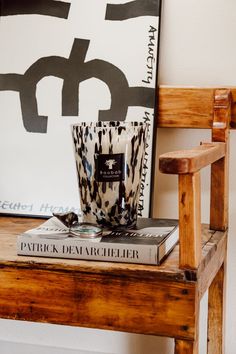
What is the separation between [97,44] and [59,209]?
39 centimetres

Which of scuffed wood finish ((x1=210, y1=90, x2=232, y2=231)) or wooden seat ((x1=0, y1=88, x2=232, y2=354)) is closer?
wooden seat ((x1=0, y1=88, x2=232, y2=354))

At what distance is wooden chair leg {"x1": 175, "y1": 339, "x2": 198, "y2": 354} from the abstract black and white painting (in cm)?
46

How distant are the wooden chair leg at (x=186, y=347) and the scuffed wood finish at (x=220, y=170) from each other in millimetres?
378

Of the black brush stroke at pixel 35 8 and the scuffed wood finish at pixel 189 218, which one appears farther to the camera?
the black brush stroke at pixel 35 8

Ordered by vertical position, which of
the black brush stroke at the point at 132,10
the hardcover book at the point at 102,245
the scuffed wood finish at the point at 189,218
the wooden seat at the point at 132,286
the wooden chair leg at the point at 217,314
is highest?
the black brush stroke at the point at 132,10

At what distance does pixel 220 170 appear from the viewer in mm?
1268

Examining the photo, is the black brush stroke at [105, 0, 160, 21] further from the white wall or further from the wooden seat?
the wooden seat

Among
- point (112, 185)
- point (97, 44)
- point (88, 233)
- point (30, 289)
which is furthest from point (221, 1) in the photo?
point (30, 289)

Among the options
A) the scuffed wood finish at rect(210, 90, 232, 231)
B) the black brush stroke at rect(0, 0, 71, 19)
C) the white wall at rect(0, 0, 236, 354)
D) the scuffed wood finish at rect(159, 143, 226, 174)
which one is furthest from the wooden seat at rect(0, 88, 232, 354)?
the black brush stroke at rect(0, 0, 71, 19)

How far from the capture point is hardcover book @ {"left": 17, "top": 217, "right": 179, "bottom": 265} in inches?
39.0

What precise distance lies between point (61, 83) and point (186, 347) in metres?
0.71

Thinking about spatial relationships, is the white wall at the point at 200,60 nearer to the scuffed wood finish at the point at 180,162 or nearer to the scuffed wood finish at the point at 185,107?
the scuffed wood finish at the point at 185,107

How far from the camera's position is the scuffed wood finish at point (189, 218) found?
0.91 metres

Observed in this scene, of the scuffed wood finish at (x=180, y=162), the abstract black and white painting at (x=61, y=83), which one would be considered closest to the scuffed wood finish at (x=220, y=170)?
the abstract black and white painting at (x=61, y=83)
